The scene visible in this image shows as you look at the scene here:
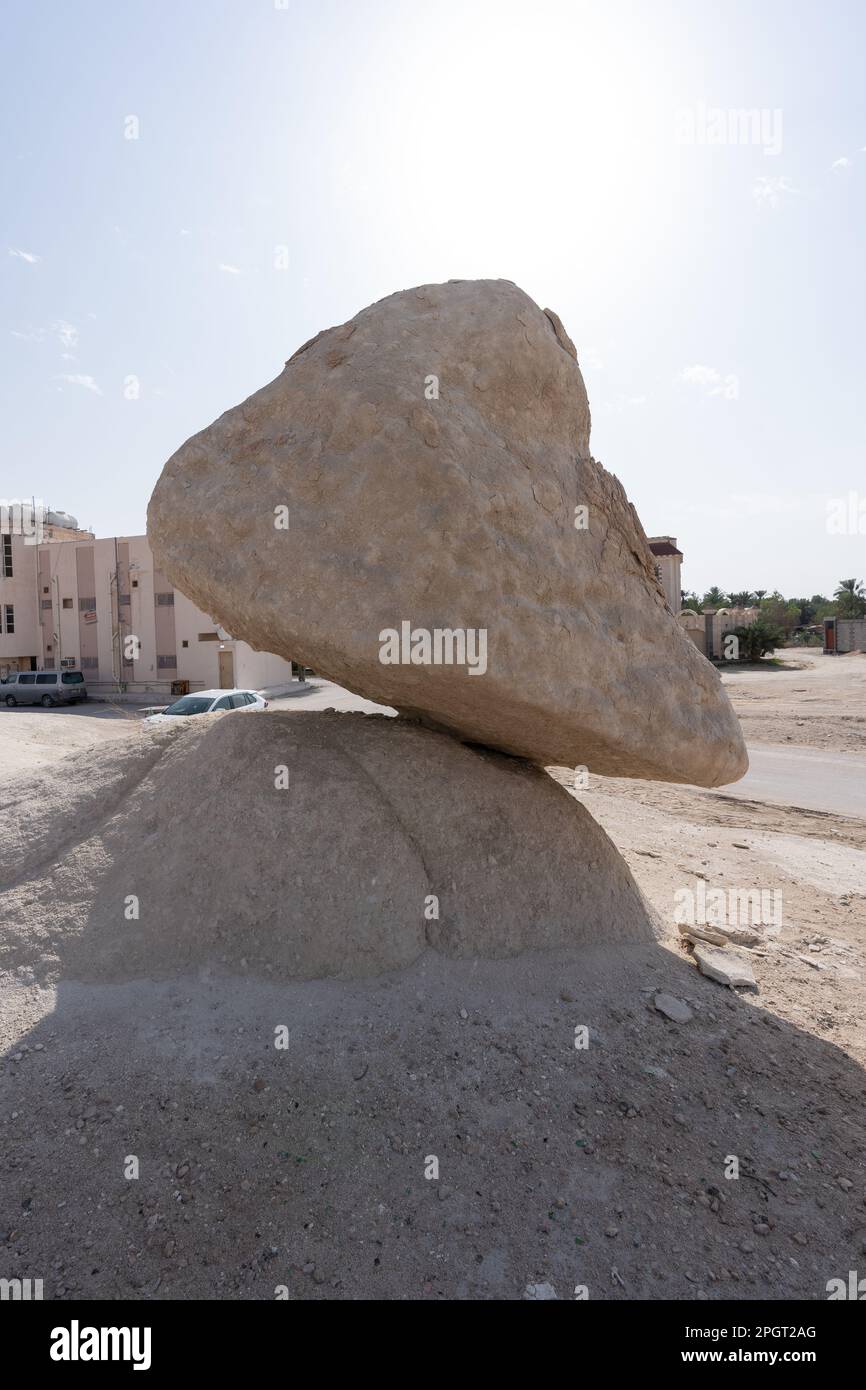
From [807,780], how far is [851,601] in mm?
47482

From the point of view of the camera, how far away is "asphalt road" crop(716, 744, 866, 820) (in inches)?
370

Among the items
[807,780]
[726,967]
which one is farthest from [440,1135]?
[807,780]

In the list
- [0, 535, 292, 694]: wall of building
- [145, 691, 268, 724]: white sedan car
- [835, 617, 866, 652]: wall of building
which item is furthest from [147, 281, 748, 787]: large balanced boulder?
[835, 617, 866, 652]: wall of building

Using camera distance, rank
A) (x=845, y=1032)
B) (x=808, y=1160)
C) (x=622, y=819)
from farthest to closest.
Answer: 1. (x=622, y=819)
2. (x=845, y=1032)
3. (x=808, y=1160)

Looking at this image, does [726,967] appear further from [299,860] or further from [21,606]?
[21,606]

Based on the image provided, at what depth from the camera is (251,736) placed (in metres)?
4.08

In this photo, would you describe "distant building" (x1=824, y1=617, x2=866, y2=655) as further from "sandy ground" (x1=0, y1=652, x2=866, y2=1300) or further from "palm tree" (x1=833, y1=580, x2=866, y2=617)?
"sandy ground" (x1=0, y1=652, x2=866, y2=1300)

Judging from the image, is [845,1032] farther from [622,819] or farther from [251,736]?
[622,819]

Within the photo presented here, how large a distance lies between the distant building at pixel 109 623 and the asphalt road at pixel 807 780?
18.6 m

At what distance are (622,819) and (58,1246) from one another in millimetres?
6638

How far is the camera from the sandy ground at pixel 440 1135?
7.31ft

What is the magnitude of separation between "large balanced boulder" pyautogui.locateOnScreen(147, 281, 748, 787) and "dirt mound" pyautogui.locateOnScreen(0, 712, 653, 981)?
442 mm

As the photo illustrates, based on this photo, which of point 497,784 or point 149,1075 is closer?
point 149,1075
